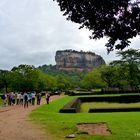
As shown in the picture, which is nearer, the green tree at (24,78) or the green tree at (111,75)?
the green tree at (24,78)

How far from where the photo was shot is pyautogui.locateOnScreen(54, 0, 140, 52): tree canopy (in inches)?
476

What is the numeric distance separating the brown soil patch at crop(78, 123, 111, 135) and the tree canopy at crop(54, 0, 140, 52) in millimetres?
6288

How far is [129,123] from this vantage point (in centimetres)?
2102

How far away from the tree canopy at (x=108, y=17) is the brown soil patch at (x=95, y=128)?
6.29m

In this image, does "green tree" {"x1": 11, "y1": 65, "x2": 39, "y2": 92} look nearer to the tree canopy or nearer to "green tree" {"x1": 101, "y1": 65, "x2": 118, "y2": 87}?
"green tree" {"x1": 101, "y1": 65, "x2": 118, "y2": 87}

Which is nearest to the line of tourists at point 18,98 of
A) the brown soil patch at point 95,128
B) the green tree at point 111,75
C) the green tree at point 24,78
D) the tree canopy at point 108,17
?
the brown soil patch at point 95,128

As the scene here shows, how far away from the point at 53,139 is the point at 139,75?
75.8 m

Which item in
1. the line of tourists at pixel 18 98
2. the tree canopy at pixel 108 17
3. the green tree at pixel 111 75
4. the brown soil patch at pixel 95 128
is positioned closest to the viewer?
the tree canopy at pixel 108 17

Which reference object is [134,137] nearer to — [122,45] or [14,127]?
[122,45]

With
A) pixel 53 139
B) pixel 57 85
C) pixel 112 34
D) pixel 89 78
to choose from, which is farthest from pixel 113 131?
pixel 57 85

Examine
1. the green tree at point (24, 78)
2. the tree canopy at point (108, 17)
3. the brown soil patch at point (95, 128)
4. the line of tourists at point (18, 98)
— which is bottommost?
the brown soil patch at point (95, 128)

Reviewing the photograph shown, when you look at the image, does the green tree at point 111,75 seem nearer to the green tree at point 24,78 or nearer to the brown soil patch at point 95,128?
the green tree at point 24,78

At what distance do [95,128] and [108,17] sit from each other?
8.56 metres

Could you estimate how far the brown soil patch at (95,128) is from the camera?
725 inches
